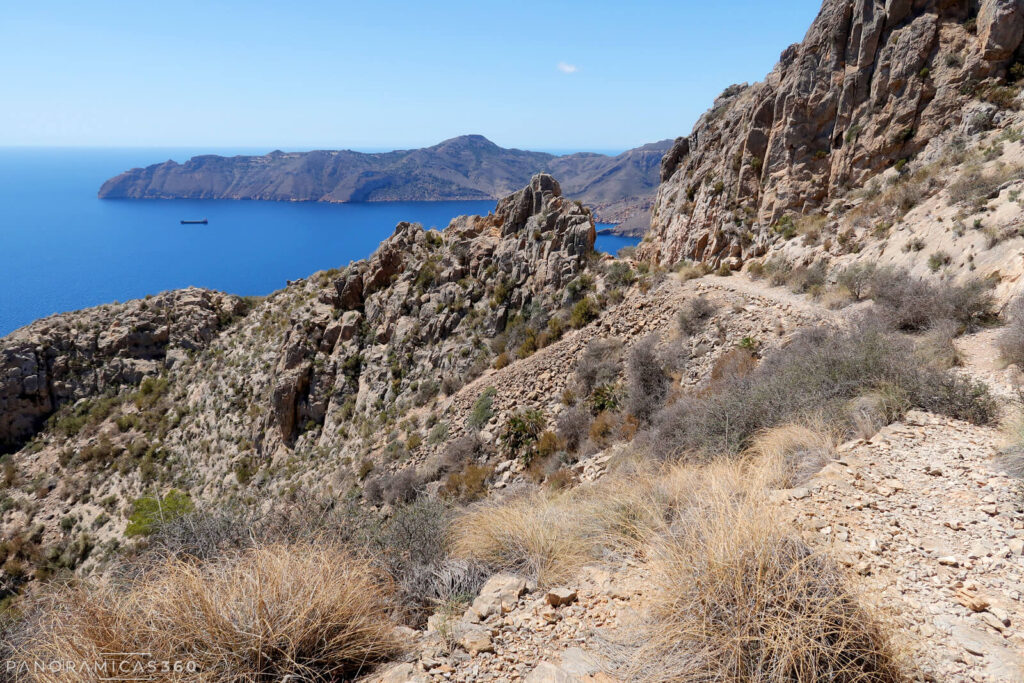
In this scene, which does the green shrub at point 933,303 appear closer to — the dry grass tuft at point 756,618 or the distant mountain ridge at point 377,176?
the dry grass tuft at point 756,618

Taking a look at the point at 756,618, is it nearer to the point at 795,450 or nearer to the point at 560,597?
the point at 560,597

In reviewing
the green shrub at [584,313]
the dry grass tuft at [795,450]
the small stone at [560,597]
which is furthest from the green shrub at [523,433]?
the small stone at [560,597]

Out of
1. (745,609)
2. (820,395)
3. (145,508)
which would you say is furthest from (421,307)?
(745,609)

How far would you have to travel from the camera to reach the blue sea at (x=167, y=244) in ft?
210

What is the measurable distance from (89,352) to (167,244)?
75.9m

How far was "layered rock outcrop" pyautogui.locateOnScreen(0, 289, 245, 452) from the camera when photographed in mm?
24219

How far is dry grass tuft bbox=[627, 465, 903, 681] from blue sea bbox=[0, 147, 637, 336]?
2337 inches

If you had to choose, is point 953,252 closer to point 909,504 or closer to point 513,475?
point 909,504

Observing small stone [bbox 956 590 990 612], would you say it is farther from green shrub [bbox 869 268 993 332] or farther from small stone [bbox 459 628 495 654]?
green shrub [bbox 869 268 993 332]

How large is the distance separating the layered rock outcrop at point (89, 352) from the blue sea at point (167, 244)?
37268 mm

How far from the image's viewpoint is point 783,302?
10.6 metres

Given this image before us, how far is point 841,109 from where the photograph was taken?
14086 mm

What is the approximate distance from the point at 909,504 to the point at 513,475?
7.17m

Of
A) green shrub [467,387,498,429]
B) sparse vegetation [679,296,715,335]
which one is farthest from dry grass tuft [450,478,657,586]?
green shrub [467,387,498,429]
